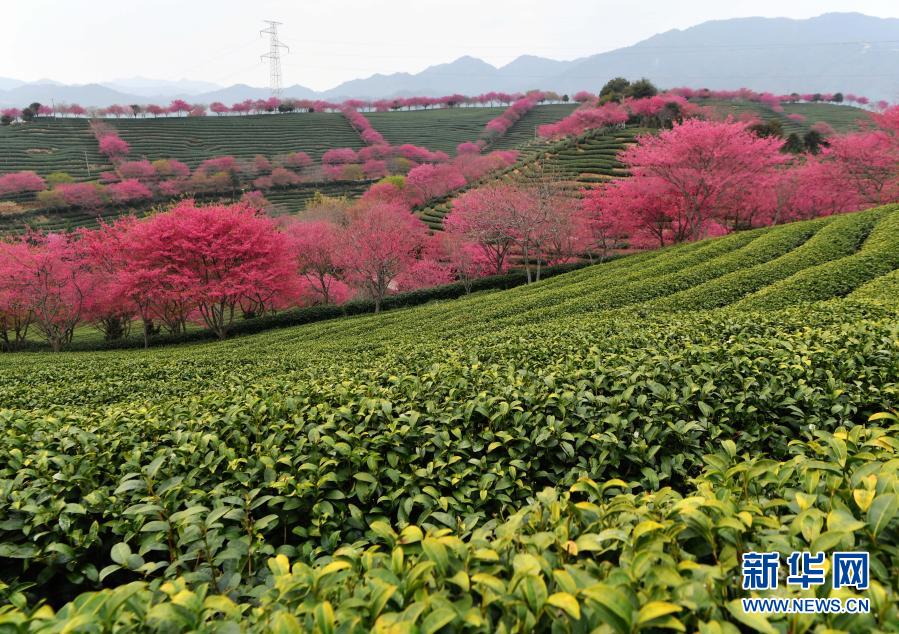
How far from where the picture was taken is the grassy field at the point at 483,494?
1.51 m

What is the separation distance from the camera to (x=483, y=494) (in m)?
2.65

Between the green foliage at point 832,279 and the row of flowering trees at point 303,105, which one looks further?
the row of flowering trees at point 303,105

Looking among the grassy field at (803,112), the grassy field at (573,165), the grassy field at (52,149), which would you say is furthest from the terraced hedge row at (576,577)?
Answer: the grassy field at (803,112)

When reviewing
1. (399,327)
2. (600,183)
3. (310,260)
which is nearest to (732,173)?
(600,183)

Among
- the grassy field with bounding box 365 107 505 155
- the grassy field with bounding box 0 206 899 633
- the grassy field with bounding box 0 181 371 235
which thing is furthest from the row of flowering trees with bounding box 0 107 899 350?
the grassy field with bounding box 365 107 505 155

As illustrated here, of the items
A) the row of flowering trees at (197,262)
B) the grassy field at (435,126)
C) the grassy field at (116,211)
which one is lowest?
the row of flowering trees at (197,262)

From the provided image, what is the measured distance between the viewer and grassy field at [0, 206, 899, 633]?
151 cm

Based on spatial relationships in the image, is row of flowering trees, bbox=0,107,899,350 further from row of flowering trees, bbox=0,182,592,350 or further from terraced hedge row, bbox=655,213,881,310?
terraced hedge row, bbox=655,213,881,310

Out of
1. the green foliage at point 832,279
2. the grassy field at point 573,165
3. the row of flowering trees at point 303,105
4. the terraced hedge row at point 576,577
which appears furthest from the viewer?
the row of flowering trees at point 303,105

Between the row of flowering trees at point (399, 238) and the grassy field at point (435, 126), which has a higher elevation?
the grassy field at point (435, 126)

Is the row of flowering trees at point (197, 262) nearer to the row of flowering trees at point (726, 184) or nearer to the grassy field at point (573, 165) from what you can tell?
the row of flowering trees at point (726, 184)

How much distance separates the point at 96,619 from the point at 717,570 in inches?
81.5

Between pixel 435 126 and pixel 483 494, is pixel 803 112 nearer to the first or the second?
pixel 435 126

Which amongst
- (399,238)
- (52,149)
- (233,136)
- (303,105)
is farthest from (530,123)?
(52,149)
